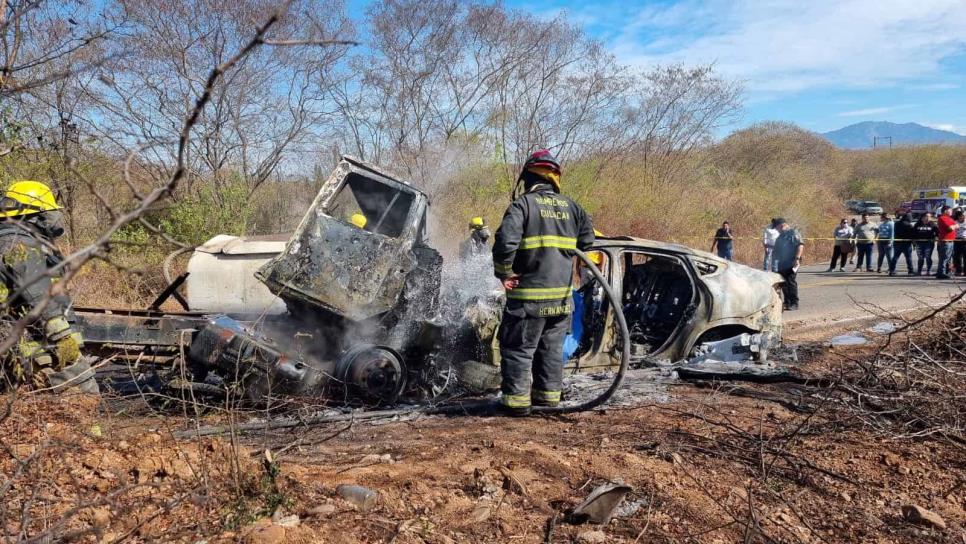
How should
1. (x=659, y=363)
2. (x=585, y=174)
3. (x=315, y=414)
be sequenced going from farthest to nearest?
(x=585, y=174) → (x=659, y=363) → (x=315, y=414)

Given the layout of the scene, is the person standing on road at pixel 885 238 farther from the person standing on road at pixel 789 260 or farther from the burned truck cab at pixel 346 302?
the burned truck cab at pixel 346 302

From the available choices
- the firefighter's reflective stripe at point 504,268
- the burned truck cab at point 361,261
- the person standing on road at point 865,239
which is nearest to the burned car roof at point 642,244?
the firefighter's reflective stripe at point 504,268

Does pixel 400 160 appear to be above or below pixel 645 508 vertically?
above

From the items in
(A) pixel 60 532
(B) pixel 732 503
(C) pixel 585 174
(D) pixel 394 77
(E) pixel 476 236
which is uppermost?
(D) pixel 394 77

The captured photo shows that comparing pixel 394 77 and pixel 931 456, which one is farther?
pixel 394 77

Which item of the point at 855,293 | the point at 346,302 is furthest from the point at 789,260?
the point at 346,302

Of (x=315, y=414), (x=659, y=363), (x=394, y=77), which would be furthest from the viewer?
(x=394, y=77)

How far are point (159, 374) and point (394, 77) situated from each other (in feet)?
37.7

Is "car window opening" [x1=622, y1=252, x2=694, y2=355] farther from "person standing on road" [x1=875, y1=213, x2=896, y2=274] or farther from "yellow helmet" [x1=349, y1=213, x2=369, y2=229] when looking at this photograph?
"person standing on road" [x1=875, y1=213, x2=896, y2=274]

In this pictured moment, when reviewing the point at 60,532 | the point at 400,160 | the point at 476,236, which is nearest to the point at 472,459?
the point at 60,532

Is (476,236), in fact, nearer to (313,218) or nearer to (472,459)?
(313,218)

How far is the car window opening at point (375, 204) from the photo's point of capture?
5.28m

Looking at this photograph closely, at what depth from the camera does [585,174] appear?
1819 centimetres

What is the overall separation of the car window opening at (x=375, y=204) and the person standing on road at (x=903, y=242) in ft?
48.7
